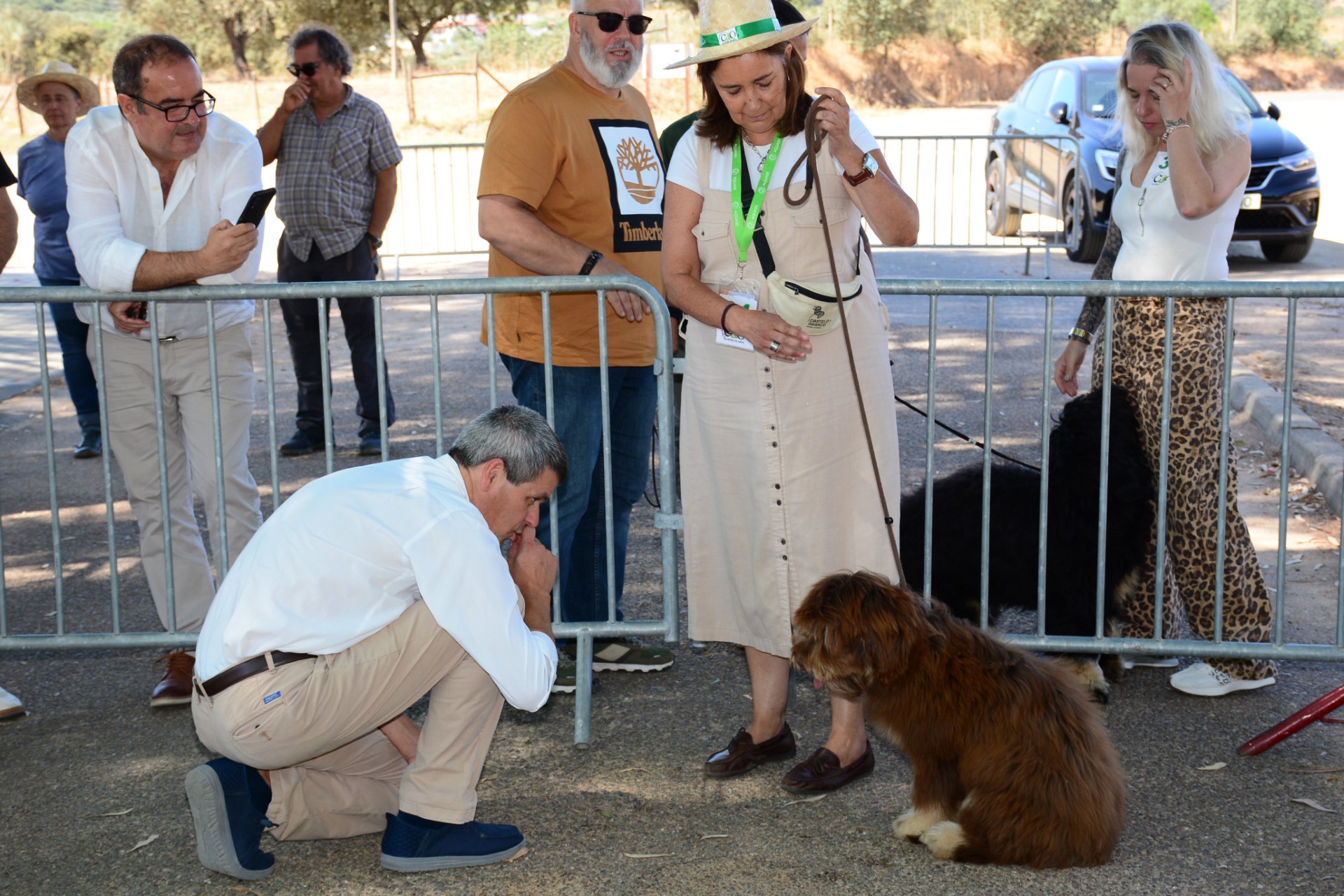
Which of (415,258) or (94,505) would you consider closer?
(94,505)

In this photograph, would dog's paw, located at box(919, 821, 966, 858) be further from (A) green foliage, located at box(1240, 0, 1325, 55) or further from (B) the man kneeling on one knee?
(A) green foliage, located at box(1240, 0, 1325, 55)

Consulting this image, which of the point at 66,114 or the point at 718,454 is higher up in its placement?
the point at 66,114

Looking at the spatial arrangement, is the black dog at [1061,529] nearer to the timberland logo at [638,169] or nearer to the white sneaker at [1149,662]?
the white sneaker at [1149,662]

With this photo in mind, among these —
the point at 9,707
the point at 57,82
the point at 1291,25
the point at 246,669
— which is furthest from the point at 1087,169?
the point at 1291,25

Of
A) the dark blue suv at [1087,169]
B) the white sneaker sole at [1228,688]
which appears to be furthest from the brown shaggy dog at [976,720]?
the dark blue suv at [1087,169]

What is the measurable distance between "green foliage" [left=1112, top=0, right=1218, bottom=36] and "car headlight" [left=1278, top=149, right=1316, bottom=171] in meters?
34.2

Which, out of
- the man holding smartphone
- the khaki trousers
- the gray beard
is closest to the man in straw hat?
the man holding smartphone

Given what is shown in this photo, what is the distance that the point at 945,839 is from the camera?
123 inches

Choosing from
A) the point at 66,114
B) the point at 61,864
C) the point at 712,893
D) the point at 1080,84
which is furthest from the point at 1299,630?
the point at 1080,84

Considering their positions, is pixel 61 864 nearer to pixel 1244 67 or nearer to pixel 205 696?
pixel 205 696

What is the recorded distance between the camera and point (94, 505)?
259 inches

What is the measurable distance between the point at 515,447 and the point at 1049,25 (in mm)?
43700

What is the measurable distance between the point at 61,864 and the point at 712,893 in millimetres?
1687

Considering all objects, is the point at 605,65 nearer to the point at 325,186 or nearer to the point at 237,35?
the point at 325,186
